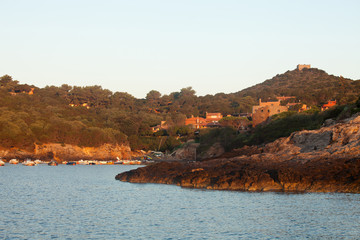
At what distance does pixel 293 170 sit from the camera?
2894cm

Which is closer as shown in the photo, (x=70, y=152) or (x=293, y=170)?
(x=293, y=170)

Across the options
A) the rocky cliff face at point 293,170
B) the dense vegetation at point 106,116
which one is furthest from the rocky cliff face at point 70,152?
the rocky cliff face at point 293,170

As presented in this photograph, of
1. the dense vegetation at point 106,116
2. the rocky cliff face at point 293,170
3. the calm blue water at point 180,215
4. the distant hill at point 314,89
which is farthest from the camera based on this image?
the distant hill at point 314,89

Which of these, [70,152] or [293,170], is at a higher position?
[70,152]

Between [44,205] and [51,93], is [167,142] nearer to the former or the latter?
[51,93]

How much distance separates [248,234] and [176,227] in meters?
3.44

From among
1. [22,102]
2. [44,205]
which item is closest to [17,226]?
[44,205]

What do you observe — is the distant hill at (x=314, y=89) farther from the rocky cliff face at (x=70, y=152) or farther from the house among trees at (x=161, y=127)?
the rocky cliff face at (x=70, y=152)

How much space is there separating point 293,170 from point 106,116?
83035 millimetres

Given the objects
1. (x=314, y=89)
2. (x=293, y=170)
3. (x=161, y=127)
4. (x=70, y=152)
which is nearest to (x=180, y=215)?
(x=293, y=170)

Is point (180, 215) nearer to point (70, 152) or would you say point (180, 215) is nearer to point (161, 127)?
point (70, 152)

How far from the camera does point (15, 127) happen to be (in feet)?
247

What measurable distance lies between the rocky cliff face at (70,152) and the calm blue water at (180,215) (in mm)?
46961

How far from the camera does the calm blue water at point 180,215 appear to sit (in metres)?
18.4
